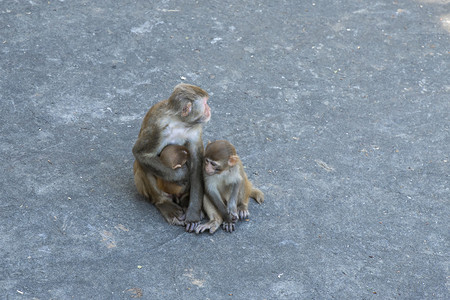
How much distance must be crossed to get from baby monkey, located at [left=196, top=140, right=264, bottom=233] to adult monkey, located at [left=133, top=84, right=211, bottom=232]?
0.09m

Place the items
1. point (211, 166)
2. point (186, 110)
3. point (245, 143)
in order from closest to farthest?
1. point (186, 110)
2. point (211, 166)
3. point (245, 143)

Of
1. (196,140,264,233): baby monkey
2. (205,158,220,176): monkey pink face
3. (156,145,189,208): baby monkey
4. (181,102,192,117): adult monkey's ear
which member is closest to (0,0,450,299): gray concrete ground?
(196,140,264,233): baby monkey

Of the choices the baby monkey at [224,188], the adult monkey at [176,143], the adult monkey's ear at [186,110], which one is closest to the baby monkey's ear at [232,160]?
the baby monkey at [224,188]

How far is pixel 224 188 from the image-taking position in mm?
5691

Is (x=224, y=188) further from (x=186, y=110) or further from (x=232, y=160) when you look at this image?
(x=186, y=110)

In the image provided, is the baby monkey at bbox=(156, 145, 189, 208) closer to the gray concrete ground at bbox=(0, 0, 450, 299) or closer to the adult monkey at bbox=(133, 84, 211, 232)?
the adult monkey at bbox=(133, 84, 211, 232)

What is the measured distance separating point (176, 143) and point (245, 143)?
4.49ft

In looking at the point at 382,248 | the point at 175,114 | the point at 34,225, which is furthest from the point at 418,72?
the point at 34,225

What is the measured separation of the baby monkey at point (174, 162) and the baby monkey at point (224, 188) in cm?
18

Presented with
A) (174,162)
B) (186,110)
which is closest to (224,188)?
(174,162)

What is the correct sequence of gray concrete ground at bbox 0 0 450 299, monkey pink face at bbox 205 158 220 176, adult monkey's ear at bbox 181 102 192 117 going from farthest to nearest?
monkey pink face at bbox 205 158 220 176 → adult monkey's ear at bbox 181 102 192 117 → gray concrete ground at bbox 0 0 450 299

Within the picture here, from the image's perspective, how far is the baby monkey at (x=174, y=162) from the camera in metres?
5.34

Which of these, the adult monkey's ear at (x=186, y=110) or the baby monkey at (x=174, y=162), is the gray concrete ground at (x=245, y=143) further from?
the adult monkey's ear at (x=186, y=110)

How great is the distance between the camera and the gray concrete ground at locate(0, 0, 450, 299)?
5078 mm
